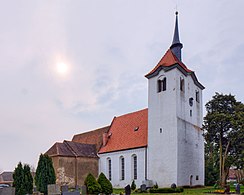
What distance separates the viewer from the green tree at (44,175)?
26.1 m

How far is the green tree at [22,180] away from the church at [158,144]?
12.6 meters

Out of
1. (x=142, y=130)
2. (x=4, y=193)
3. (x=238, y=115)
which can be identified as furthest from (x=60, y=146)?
(x=238, y=115)

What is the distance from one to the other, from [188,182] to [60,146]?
1524cm

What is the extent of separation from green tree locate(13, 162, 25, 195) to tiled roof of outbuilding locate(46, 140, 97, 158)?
1284 centimetres

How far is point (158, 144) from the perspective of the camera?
32.0 meters

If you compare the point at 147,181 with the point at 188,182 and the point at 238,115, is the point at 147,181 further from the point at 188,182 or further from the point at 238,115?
the point at 238,115

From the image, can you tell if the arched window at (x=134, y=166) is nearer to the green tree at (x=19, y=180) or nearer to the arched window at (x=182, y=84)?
the arched window at (x=182, y=84)

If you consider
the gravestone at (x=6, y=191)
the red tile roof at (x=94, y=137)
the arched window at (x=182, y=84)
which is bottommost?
the gravestone at (x=6, y=191)

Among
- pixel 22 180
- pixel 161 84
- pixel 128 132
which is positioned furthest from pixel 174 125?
pixel 22 180

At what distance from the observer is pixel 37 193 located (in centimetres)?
2469

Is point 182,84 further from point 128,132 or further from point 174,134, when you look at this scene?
point 128,132

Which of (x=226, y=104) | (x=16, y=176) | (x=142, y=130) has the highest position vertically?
(x=226, y=104)

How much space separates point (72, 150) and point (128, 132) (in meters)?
7.05

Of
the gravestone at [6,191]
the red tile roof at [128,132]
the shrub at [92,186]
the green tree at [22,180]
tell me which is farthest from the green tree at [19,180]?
the red tile roof at [128,132]
